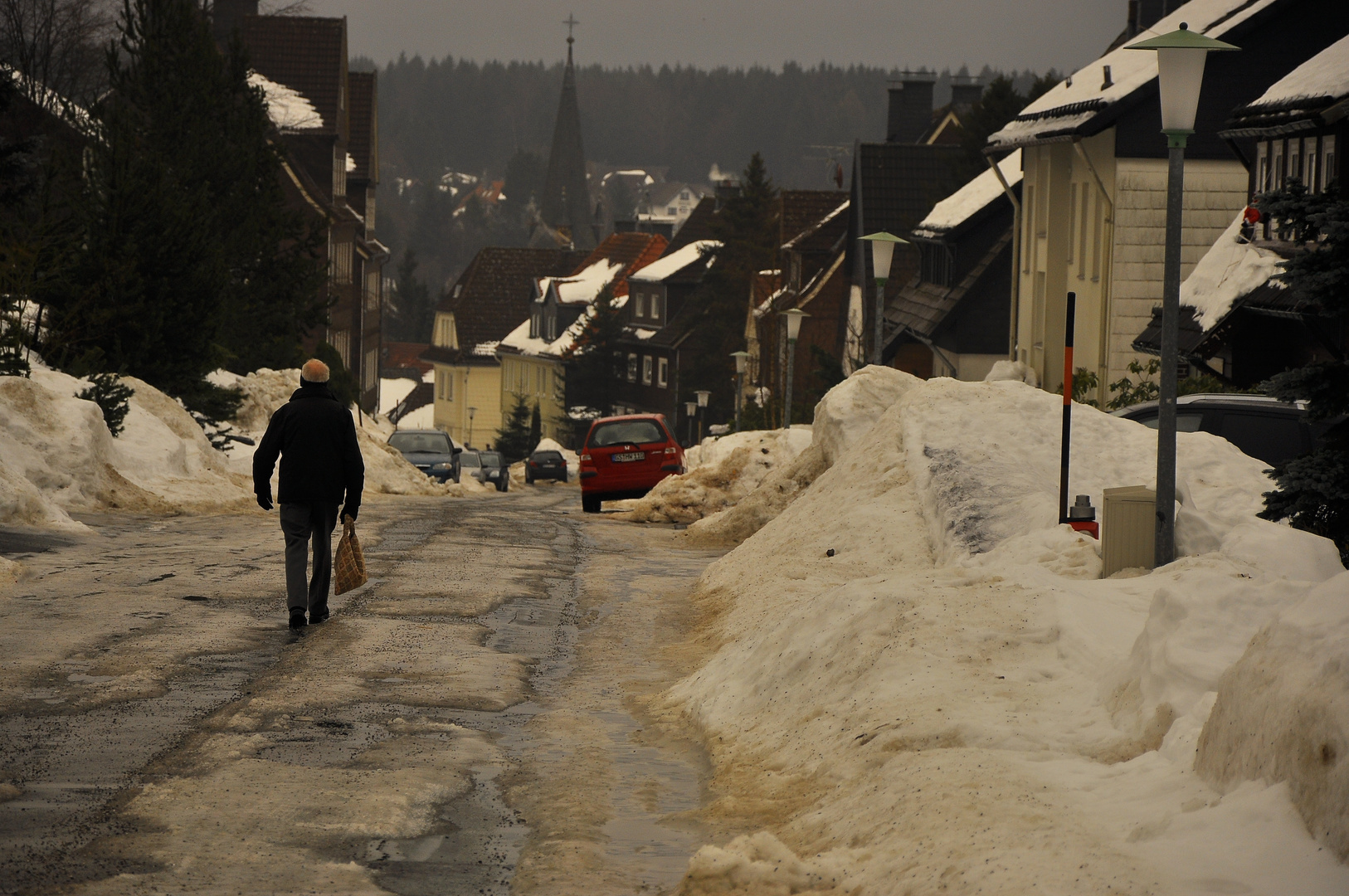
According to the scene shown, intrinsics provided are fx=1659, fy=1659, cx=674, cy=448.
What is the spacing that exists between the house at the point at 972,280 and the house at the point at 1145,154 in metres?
8.71

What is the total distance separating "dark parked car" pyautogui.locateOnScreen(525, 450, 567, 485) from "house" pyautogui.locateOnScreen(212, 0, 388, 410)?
633 centimetres

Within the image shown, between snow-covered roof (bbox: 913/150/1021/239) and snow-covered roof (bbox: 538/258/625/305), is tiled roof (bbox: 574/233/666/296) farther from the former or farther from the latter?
snow-covered roof (bbox: 913/150/1021/239)

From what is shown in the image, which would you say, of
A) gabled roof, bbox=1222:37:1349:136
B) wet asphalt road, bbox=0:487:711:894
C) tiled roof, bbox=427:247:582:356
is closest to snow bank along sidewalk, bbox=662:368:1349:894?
wet asphalt road, bbox=0:487:711:894

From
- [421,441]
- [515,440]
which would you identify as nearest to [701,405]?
[515,440]

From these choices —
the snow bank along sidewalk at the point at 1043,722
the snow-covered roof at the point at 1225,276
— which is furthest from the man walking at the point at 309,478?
the snow-covered roof at the point at 1225,276

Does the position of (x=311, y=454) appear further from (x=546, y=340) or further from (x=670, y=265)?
(x=546, y=340)

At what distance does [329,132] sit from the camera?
180ft

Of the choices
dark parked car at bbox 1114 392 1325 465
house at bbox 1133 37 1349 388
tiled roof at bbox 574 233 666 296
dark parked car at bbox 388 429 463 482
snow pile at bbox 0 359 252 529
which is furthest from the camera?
tiled roof at bbox 574 233 666 296

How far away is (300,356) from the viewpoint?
35500 millimetres

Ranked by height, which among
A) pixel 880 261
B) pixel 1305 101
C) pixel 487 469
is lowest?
pixel 487 469

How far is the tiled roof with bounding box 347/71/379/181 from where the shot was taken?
215ft

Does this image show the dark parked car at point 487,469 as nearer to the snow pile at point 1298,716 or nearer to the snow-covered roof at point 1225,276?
the snow-covered roof at point 1225,276

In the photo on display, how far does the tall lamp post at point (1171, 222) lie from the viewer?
9078 millimetres

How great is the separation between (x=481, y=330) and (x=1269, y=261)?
8135 cm
